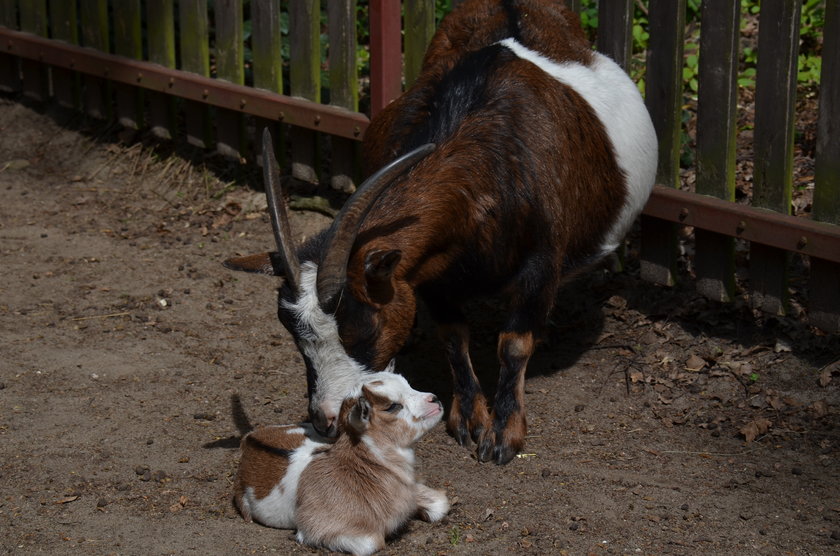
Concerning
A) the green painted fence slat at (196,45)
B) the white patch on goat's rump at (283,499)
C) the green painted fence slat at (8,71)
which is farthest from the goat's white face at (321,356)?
the green painted fence slat at (8,71)

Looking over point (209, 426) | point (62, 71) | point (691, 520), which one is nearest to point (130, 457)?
point (209, 426)

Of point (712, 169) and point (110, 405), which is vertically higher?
point (712, 169)

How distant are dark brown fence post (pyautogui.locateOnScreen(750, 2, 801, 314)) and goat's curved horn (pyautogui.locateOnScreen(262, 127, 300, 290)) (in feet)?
7.19

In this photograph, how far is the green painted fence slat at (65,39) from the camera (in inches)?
317

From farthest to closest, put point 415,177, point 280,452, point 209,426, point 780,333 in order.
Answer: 1. point 780,333
2. point 209,426
3. point 415,177
4. point 280,452

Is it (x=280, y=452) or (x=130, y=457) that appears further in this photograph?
(x=130, y=457)

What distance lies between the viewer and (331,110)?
21.7 feet

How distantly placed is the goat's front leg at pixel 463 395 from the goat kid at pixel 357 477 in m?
0.92

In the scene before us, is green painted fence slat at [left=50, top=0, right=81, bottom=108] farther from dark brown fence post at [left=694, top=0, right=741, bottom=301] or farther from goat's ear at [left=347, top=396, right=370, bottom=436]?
goat's ear at [left=347, top=396, right=370, bottom=436]

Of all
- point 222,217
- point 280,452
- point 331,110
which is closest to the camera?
point 280,452

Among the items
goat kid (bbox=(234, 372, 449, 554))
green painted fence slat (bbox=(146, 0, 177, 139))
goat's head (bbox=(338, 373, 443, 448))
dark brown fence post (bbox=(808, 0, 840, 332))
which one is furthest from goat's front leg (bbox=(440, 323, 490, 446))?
green painted fence slat (bbox=(146, 0, 177, 139))

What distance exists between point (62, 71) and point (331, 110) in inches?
104

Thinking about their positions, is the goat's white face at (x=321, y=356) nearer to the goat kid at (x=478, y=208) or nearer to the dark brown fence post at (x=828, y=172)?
the goat kid at (x=478, y=208)

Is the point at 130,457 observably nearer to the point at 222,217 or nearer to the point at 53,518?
the point at 53,518
